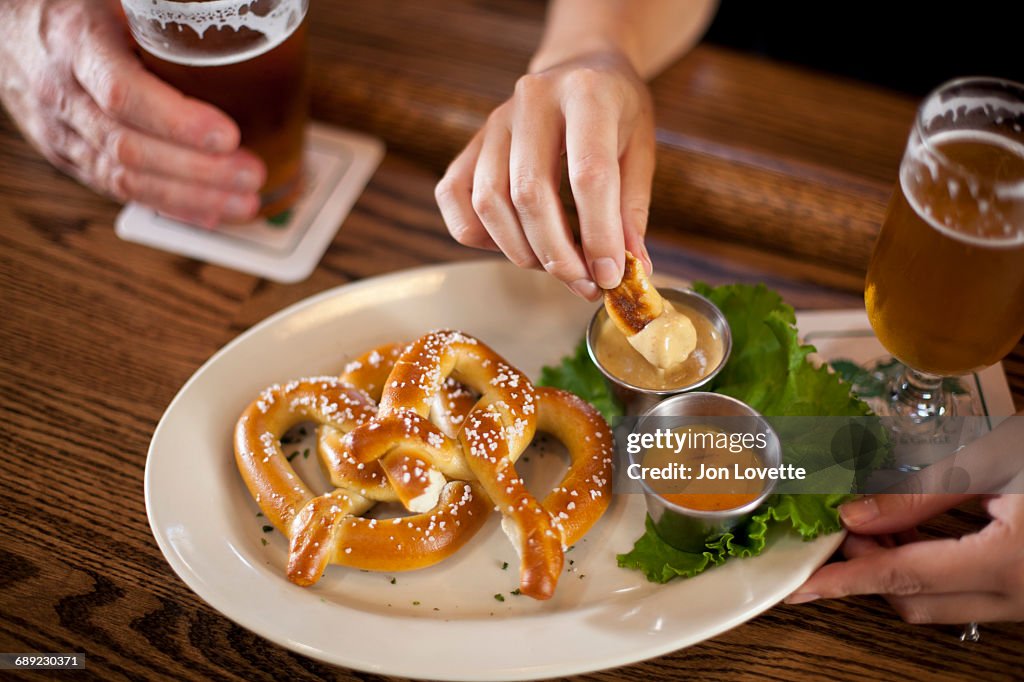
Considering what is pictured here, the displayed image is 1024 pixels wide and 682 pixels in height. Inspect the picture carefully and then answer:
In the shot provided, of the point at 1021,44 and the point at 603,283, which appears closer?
the point at 603,283

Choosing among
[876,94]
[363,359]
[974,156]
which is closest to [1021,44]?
[876,94]

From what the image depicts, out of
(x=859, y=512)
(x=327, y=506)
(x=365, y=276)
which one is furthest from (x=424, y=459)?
(x=859, y=512)

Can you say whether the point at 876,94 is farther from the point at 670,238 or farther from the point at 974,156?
the point at 974,156

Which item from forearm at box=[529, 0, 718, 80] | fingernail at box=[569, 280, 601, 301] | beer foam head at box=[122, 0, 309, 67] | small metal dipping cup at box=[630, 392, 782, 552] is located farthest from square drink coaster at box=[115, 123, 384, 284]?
small metal dipping cup at box=[630, 392, 782, 552]

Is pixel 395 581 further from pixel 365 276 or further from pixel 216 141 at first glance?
pixel 216 141

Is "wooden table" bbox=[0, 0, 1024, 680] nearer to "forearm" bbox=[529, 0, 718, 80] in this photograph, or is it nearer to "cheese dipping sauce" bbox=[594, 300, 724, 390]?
"forearm" bbox=[529, 0, 718, 80]

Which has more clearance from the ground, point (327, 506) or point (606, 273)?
point (606, 273)
